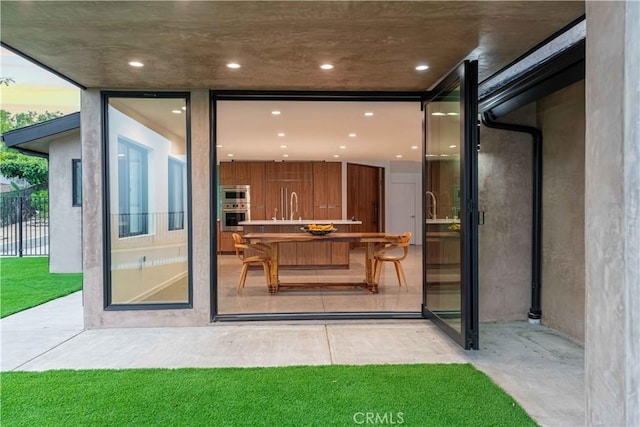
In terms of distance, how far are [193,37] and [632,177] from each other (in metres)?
2.74

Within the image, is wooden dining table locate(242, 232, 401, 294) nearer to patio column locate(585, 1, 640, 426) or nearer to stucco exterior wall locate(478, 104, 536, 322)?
stucco exterior wall locate(478, 104, 536, 322)

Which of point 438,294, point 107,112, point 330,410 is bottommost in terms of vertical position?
point 330,410

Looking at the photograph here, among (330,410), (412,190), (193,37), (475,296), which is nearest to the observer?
(330,410)

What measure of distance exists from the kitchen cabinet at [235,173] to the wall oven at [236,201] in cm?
13

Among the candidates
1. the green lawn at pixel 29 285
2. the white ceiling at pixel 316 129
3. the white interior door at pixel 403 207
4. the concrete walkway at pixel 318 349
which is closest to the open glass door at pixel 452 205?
the concrete walkway at pixel 318 349

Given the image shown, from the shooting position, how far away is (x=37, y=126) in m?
7.41

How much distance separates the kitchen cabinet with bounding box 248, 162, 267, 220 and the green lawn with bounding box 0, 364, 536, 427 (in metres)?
7.46


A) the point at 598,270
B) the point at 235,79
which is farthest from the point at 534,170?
the point at 235,79

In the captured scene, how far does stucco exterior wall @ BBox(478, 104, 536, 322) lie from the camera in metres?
4.28

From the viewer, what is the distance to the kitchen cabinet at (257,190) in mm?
10343

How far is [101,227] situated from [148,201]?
53cm

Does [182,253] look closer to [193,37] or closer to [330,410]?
[193,37]

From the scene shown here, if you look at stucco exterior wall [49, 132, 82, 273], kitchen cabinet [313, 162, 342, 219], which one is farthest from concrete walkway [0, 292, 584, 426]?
kitchen cabinet [313, 162, 342, 219]

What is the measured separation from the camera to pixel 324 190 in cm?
1038
